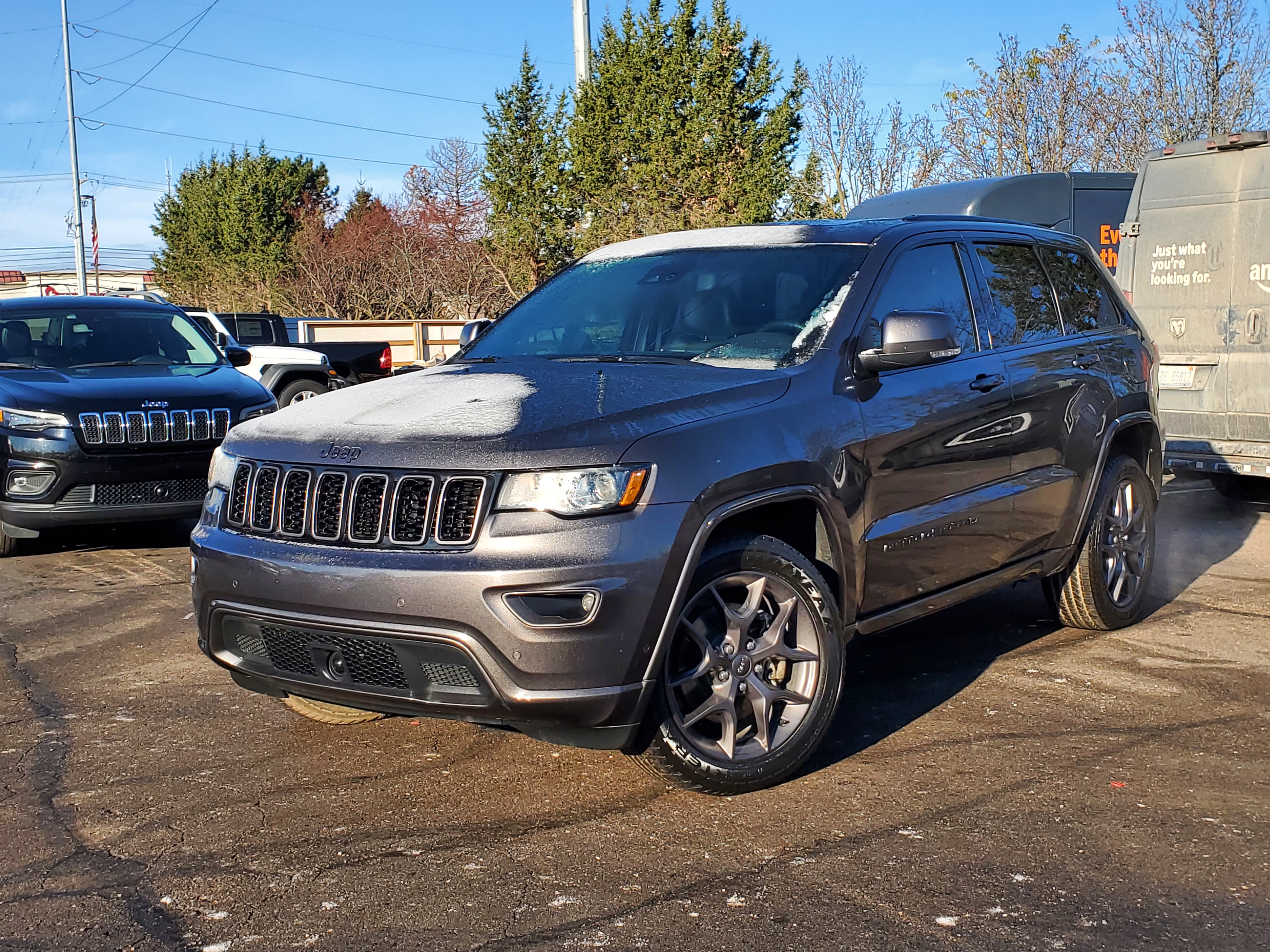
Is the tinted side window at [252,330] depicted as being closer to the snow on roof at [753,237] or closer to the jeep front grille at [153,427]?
the jeep front grille at [153,427]

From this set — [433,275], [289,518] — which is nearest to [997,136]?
[433,275]

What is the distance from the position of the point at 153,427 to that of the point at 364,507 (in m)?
5.02

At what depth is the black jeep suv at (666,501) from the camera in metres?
3.61

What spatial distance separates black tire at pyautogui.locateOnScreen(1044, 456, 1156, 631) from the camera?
19.5ft

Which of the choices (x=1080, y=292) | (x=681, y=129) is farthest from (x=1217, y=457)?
(x=681, y=129)

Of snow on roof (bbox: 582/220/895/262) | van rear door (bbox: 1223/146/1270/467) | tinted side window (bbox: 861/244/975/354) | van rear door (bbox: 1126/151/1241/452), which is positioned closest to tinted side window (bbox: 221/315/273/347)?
van rear door (bbox: 1126/151/1241/452)

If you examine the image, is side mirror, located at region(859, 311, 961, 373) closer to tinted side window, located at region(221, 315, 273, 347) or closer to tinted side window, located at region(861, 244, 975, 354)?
tinted side window, located at region(861, 244, 975, 354)

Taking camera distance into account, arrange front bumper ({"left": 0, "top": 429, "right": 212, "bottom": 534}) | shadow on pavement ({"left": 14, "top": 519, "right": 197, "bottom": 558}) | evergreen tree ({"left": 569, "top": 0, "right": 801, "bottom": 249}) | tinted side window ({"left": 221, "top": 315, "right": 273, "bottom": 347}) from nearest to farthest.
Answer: front bumper ({"left": 0, "top": 429, "right": 212, "bottom": 534}) < shadow on pavement ({"left": 14, "top": 519, "right": 197, "bottom": 558}) < tinted side window ({"left": 221, "top": 315, "right": 273, "bottom": 347}) < evergreen tree ({"left": 569, "top": 0, "right": 801, "bottom": 249})

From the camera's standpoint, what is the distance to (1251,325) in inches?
363

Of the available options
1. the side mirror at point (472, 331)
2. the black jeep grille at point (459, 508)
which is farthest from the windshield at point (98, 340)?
the black jeep grille at point (459, 508)

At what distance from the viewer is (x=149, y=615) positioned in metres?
6.81

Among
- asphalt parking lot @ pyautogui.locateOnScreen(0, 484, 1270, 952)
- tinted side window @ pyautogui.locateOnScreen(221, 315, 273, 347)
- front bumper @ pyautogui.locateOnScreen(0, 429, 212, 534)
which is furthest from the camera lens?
tinted side window @ pyautogui.locateOnScreen(221, 315, 273, 347)

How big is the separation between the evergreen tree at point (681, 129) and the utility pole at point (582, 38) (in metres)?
4.16

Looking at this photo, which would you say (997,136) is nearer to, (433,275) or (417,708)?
(433,275)
